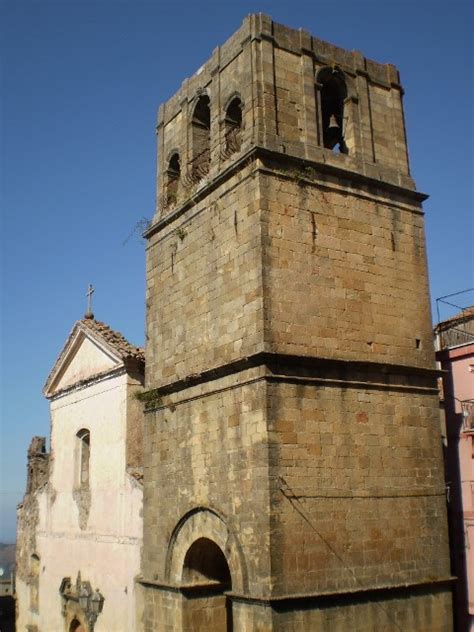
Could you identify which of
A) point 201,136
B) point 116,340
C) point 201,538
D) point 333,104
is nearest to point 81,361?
point 116,340

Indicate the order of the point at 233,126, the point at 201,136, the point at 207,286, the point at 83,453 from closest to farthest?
the point at 207,286 → the point at 233,126 → the point at 201,136 → the point at 83,453

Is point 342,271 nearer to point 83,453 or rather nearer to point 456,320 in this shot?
point 456,320

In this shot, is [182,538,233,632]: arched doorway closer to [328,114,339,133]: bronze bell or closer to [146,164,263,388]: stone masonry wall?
[146,164,263,388]: stone masonry wall

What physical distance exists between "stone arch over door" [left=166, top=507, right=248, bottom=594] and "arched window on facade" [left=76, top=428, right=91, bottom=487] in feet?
19.8

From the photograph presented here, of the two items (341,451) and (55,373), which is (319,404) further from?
(55,373)

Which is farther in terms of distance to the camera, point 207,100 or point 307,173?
point 207,100

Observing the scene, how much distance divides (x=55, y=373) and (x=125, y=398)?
4.69 m

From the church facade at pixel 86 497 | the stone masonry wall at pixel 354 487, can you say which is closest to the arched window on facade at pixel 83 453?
the church facade at pixel 86 497

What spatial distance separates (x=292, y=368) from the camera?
11.1m

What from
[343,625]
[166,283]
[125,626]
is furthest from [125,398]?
[343,625]

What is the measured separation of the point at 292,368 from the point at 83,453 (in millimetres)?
9147

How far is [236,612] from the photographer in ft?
34.9

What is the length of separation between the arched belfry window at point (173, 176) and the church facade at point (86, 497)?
3.70 metres

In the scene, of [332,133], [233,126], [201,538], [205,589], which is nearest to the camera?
[201,538]
